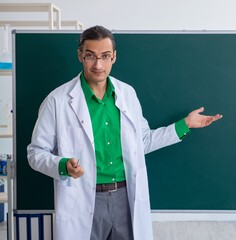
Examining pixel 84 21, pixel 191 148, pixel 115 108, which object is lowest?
pixel 191 148

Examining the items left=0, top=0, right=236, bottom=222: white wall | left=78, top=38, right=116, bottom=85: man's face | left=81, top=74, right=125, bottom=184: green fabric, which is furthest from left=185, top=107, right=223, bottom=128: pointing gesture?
left=0, top=0, right=236, bottom=222: white wall

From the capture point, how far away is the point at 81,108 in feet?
7.34

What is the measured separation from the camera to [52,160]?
6.89 ft

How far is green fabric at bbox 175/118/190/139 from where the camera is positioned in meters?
2.51

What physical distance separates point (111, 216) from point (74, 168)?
39cm

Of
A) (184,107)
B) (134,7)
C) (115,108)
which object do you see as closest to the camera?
(115,108)

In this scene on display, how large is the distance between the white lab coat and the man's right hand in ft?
0.50

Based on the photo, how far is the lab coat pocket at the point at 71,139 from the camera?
7.35 ft

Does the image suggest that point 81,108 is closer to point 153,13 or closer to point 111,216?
point 111,216

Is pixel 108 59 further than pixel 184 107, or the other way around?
pixel 184 107

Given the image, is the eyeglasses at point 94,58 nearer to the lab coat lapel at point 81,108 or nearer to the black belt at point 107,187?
the lab coat lapel at point 81,108

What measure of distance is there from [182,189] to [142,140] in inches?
19.0

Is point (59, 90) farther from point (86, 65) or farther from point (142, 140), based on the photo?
point (142, 140)

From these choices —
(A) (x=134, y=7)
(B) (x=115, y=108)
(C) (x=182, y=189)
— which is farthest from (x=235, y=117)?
(A) (x=134, y=7)
